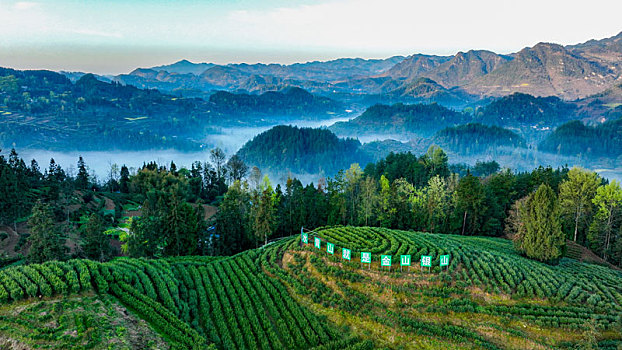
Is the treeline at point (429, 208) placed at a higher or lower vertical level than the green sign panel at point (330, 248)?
lower

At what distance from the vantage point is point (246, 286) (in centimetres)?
3466

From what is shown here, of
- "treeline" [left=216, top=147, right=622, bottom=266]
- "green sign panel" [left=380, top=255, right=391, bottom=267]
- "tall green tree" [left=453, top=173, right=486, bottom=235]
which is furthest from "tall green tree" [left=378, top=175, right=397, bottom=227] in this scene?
"green sign panel" [left=380, top=255, right=391, bottom=267]

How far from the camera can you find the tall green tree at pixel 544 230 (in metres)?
43.2

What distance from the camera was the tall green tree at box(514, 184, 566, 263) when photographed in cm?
4322

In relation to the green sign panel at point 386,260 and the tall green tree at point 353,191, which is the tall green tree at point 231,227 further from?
the green sign panel at point 386,260

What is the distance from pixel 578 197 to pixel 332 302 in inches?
2015

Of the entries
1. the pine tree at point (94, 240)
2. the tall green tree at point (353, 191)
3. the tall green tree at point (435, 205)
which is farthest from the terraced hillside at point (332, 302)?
the tall green tree at point (353, 191)

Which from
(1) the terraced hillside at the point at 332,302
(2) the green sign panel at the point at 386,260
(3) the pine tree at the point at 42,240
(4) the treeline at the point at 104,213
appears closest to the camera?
(1) the terraced hillside at the point at 332,302

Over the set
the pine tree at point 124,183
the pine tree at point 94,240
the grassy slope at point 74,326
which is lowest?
the pine tree at point 124,183

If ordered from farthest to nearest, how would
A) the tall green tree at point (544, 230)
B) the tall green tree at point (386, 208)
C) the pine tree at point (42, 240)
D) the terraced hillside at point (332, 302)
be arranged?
the tall green tree at point (386, 208)
the tall green tree at point (544, 230)
the pine tree at point (42, 240)
the terraced hillside at point (332, 302)

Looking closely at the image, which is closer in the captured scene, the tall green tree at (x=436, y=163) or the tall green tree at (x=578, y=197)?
the tall green tree at (x=578, y=197)

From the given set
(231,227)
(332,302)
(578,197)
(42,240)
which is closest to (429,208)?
(578,197)

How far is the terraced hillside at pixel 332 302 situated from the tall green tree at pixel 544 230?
16.5 feet

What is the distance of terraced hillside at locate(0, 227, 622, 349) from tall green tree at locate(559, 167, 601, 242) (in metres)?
24.5
